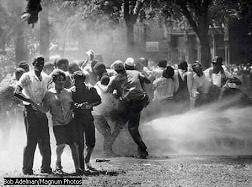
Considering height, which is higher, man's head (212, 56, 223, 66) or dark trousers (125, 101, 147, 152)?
man's head (212, 56, 223, 66)

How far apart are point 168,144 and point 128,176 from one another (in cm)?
398

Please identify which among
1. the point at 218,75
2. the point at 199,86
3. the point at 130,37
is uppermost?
the point at 130,37

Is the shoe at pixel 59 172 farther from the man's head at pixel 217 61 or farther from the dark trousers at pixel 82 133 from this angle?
the man's head at pixel 217 61

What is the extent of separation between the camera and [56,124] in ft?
28.7

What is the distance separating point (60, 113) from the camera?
8758 mm

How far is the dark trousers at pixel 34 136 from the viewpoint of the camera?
865 centimetres

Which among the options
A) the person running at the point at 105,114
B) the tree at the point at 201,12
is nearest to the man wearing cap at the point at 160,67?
the person running at the point at 105,114

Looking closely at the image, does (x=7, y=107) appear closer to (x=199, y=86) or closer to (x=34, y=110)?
(x=34, y=110)

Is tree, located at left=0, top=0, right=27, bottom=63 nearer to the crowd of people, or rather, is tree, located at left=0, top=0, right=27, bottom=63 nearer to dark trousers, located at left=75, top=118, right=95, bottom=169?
the crowd of people

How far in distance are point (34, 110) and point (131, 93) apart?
2575 millimetres

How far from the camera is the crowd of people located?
8719 millimetres

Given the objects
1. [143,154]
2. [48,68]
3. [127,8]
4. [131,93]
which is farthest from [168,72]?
[127,8]

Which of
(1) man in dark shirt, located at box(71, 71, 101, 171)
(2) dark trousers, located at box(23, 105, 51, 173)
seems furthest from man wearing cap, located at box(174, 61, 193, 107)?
(2) dark trousers, located at box(23, 105, 51, 173)

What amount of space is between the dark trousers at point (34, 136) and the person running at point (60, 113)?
159 millimetres
